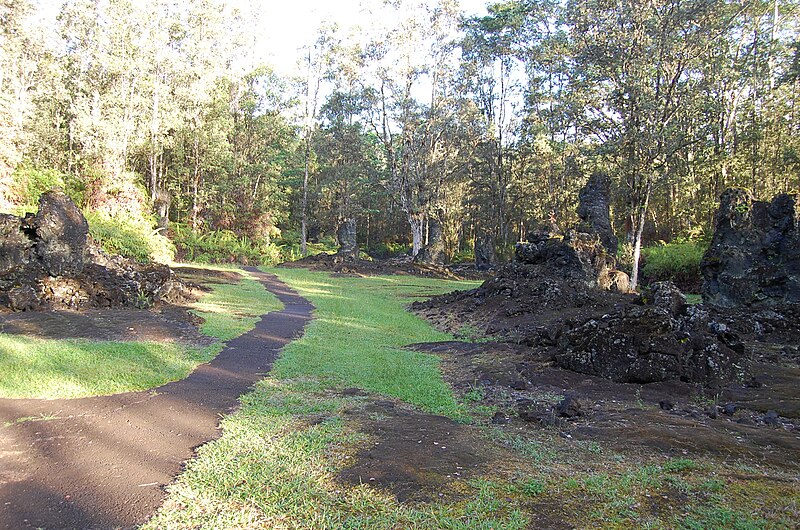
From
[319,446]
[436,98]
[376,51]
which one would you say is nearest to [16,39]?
[376,51]

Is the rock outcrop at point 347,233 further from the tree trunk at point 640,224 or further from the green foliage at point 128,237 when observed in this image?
the tree trunk at point 640,224

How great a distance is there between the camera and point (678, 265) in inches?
832

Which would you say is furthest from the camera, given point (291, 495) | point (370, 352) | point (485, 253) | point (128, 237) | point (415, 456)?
point (485, 253)

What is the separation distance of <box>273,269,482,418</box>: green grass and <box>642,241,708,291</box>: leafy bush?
440 inches

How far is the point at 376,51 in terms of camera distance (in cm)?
3209

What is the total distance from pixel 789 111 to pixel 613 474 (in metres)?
27.6

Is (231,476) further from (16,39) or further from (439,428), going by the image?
(16,39)

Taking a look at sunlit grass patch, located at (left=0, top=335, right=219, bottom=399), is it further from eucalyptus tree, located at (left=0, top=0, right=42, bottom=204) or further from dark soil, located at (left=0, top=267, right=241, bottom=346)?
eucalyptus tree, located at (left=0, top=0, right=42, bottom=204)

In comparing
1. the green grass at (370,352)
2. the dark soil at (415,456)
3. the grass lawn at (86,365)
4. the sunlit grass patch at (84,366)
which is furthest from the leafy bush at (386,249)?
the dark soil at (415,456)

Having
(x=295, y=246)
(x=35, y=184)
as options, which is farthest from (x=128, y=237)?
(x=295, y=246)

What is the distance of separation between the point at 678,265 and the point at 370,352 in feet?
57.2

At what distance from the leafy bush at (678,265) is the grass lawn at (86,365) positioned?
19225 millimetres

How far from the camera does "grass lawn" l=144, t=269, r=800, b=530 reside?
309 centimetres

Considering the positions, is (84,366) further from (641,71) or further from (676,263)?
(676,263)
